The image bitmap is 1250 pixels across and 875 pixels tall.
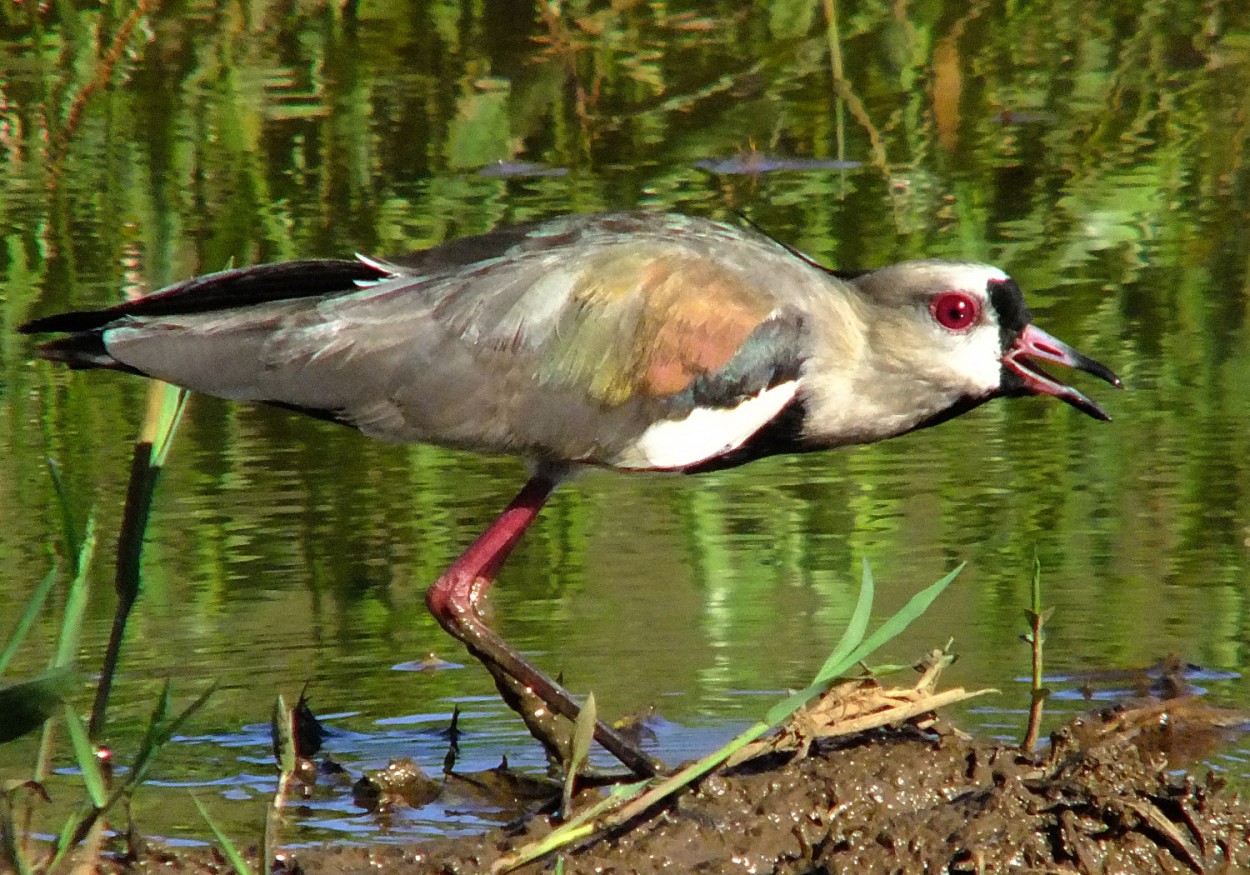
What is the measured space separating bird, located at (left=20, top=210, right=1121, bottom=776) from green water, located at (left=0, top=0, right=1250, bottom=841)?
20.0 inches

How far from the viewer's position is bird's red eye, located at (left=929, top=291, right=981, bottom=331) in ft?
18.7

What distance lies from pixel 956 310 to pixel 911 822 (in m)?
1.76

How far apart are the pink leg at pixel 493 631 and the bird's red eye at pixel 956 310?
1.06 m

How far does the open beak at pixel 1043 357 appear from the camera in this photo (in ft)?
18.5

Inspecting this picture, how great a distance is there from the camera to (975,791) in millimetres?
4441

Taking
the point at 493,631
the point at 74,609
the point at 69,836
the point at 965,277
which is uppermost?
the point at 965,277

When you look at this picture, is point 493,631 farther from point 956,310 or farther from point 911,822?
point 911,822

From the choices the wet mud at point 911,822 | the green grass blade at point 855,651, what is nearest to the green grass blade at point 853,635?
the green grass blade at point 855,651

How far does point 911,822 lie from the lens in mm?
4316

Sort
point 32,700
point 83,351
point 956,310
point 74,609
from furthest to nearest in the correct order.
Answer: point 956,310 → point 83,351 → point 74,609 → point 32,700

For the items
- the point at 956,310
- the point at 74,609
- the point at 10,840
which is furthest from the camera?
the point at 956,310

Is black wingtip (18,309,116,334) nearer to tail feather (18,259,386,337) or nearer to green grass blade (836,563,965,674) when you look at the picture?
tail feather (18,259,386,337)

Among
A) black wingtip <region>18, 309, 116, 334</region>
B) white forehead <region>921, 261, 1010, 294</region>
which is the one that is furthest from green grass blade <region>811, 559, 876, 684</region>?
black wingtip <region>18, 309, 116, 334</region>

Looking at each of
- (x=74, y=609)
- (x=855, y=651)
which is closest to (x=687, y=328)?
(x=855, y=651)
